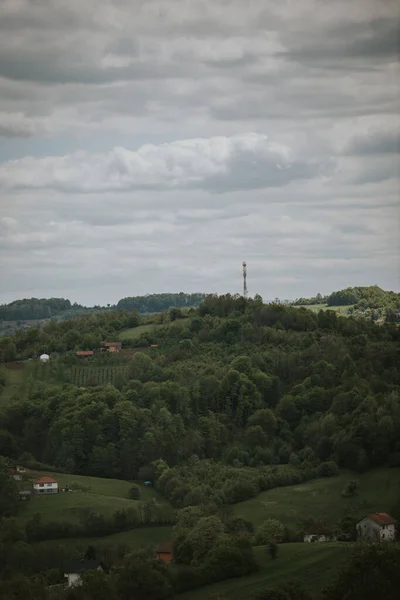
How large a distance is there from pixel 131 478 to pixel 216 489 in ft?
39.6

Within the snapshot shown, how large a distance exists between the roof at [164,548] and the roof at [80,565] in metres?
4.68

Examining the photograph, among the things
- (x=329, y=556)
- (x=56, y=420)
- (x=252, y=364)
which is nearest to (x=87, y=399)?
(x=56, y=420)

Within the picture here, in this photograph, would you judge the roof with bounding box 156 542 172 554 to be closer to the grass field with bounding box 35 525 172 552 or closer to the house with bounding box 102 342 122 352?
the grass field with bounding box 35 525 172 552

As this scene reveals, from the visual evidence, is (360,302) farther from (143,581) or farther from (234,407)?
(143,581)

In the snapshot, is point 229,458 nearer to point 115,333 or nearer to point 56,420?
point 56,420

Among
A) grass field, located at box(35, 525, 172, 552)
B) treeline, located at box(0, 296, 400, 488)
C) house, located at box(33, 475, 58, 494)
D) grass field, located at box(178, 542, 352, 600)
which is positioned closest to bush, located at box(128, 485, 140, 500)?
treeline, located at box(0, 296, 400, 488)

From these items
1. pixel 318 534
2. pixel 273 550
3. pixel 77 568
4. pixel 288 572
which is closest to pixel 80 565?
pixel 77 568

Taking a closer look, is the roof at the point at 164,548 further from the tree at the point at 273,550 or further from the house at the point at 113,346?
the house at the point at 113,346

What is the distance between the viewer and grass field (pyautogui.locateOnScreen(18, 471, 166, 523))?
84.6 metres

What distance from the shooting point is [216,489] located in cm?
9081

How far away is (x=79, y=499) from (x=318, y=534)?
67.8 feet

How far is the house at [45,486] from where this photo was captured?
298 ft

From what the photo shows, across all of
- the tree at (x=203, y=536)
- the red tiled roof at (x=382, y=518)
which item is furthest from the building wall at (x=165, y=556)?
the red tiled roof at (x=382, y=518)

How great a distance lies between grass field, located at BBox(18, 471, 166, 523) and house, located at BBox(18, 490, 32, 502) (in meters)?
0.47
